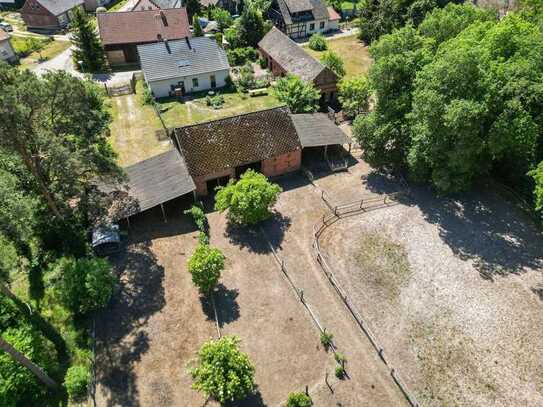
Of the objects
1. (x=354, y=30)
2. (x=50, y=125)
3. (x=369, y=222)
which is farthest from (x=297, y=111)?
(x=354, y=30)

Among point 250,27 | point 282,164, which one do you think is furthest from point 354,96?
point 250,27

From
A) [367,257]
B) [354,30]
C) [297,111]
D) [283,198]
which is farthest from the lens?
[354,30]

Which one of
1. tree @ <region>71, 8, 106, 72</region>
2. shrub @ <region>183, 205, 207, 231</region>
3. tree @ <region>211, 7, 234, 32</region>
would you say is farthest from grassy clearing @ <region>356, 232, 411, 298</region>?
tree @ <region>211, 7, 234, 32</region>

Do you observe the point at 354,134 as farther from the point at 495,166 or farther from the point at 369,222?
the point at 495,166

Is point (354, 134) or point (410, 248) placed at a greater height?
point (354, 134)

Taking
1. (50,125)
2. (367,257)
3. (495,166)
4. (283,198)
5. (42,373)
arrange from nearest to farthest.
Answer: (42,373) < (50,125) < (367,257) < (283,198) < (495,166)

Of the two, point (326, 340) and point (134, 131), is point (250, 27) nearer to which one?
point (134, 131)

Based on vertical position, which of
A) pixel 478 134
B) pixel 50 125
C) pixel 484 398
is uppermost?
pixel 50 125
